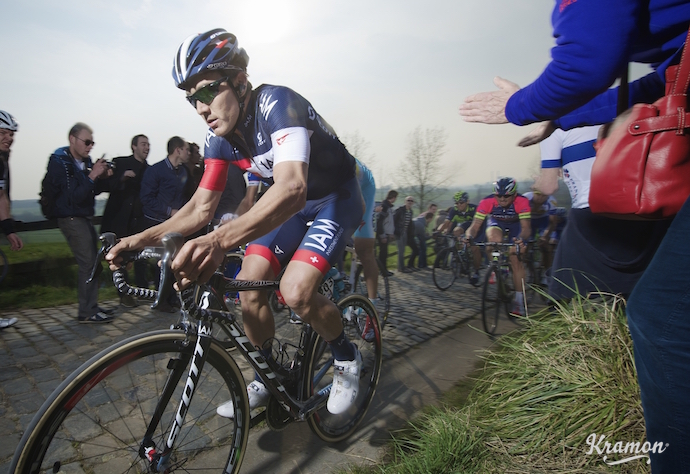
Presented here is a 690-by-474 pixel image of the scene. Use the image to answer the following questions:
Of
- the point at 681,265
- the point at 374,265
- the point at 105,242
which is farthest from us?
the point at 374,265

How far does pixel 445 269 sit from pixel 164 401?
830cm

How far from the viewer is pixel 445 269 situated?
371 inches

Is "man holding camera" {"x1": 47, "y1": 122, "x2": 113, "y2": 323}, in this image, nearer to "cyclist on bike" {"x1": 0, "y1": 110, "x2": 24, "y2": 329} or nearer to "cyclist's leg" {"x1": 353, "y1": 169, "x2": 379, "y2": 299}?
"cyclist on bike" {"x1": 0, "y1": 110, "x2": 24, "y2": 329}

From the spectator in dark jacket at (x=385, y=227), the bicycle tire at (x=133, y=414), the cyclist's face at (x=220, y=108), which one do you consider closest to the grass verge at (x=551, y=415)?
the bicycle tire at (x=133, y=414)

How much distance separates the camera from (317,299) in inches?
89.4

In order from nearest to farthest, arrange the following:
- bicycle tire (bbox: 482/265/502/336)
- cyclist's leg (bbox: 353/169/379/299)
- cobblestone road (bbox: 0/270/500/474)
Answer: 1. cobblestone road (bbox: 0/270/500/474)
2. cyclist's leg (bbox: 353/169/379/299)
3. bicycle tire (bbox: 482/265/502/336)

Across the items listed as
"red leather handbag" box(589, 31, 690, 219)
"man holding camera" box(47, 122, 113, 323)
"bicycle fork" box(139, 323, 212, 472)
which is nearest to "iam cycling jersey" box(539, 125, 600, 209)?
"red leather handbag" box(589, 31, 690, 219)

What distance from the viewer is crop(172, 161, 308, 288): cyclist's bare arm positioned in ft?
4.58

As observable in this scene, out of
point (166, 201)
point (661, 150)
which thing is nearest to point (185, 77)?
point (661, 150)

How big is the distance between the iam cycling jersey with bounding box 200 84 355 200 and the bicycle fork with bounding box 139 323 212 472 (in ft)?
3.02

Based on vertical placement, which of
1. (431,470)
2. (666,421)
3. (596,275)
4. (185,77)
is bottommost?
(431,470)

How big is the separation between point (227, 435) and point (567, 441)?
166 centimetres

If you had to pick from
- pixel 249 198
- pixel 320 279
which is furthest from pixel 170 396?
pixel 249 198

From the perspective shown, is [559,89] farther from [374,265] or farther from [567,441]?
[374,265]
